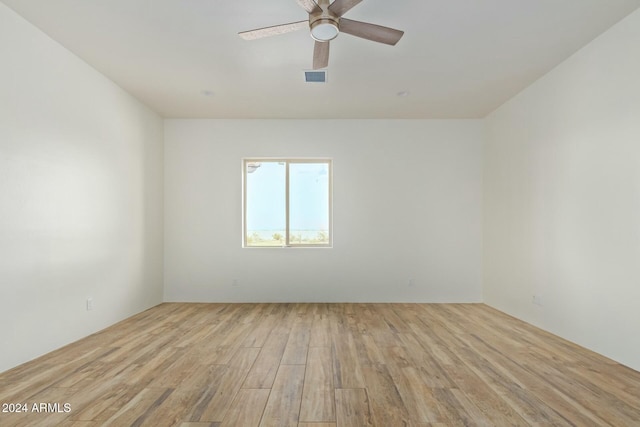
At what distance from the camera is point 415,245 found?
514cm

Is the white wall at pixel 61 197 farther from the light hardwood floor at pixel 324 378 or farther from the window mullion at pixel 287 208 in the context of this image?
the window mullion at pixel 287 208

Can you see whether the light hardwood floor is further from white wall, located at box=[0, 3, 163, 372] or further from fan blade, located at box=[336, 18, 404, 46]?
fan blade, located at box=[336, 18, 404, 46]

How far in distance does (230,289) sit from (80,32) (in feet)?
11.9

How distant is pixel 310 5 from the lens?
211 centimetres

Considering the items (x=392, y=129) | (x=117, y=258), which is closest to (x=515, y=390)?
(x=392, y=129)

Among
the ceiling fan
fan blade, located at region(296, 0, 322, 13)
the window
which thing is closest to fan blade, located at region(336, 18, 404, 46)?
the ceiling fan

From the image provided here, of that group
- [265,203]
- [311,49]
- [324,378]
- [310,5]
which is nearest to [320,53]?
[310,5]

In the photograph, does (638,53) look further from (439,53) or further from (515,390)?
(515,390)

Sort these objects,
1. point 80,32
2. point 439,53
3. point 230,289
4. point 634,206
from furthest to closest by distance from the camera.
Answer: point 230,289 → point 439,53 → point 80,32 → point 634,206

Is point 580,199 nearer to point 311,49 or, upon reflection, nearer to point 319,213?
point 311,49

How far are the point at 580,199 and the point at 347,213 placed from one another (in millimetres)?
2874

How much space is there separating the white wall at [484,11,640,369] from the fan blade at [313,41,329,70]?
2.47 meters

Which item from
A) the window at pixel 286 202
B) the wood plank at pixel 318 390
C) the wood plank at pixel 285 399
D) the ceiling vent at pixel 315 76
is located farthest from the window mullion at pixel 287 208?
the wood plank at pixel 285 399

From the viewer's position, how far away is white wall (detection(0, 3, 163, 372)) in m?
2.64
